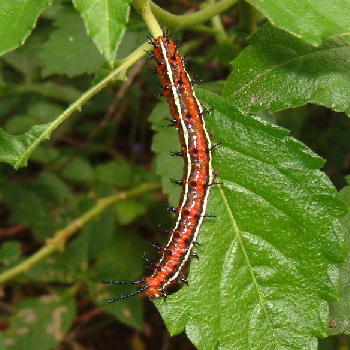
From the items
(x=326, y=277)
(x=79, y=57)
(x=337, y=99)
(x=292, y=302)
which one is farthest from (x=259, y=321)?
(x=79, y=57)

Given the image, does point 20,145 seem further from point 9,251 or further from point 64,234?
point 9,251

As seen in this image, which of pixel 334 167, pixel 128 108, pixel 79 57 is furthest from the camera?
pixel 128 108

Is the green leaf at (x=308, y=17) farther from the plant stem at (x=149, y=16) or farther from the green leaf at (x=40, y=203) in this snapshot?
the green leaf at (x=40, y=203)

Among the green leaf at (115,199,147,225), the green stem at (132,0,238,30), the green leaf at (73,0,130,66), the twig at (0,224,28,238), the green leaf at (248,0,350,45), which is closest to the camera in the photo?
the green leaf at (73,0,130,66)

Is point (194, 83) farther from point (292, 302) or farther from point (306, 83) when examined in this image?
point (292, 302)

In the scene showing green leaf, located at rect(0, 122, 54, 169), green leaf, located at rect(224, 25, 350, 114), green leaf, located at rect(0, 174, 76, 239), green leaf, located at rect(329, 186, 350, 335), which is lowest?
green leaf, located at rect(0, 174, 76, 239)

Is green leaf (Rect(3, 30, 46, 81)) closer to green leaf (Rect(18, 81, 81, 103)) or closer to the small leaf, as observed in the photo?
green leaf (Rect(18, 81, 81, 103))

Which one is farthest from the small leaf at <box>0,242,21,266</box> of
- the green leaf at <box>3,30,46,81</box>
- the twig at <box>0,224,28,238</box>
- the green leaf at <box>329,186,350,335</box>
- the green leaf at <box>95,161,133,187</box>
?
the green leaf at <box>329,186,350,335</box>
